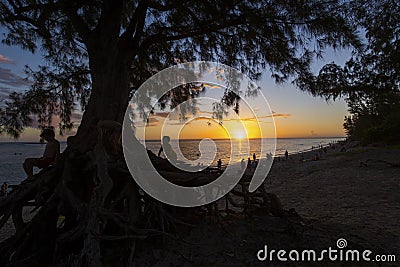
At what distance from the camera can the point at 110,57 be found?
4066mm

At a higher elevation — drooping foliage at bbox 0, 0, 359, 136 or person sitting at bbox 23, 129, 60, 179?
drooping foliage at bbox 0, 0, 359, 136

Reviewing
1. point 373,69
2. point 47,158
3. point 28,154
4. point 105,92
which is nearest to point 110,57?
point 105,92

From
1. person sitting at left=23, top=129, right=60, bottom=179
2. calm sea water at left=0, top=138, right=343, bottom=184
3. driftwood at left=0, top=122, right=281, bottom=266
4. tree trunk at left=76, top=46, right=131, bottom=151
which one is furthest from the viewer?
calm sea water at left=0, top=138, right=343, bottom=184

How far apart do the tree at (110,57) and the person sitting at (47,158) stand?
77cm

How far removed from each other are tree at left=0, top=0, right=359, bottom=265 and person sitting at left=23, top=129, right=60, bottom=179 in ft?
2.52

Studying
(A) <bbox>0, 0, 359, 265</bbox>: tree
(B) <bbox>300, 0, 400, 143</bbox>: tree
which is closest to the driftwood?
(A) <bbox>0, 0, 359, 265</bbox>: tree

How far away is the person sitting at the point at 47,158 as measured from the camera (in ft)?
13.9

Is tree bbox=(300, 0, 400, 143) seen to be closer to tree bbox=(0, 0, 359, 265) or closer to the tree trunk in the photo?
tree bbox=(0, 0, 359, 265)

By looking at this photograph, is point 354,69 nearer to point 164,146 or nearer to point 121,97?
point 164,146

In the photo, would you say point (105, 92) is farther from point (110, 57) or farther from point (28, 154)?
point (28, 154)

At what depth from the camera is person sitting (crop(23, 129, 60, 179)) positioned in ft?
13.9

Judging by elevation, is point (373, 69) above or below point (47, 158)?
above

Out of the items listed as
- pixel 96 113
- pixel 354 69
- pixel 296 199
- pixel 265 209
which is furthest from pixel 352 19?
pixel 296 199

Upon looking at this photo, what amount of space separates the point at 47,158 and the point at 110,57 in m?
1.99
